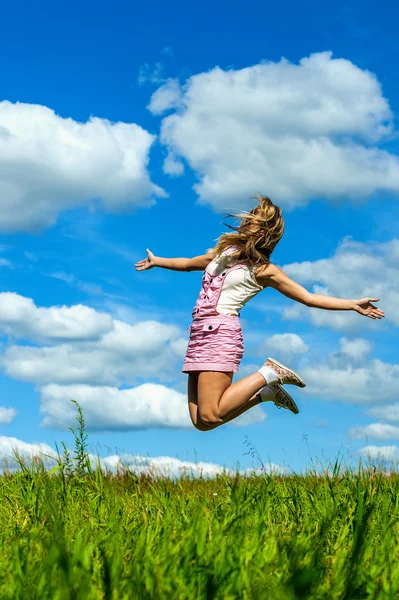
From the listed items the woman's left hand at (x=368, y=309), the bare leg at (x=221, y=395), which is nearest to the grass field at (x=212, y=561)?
the bare leg at (x=221, y=395)

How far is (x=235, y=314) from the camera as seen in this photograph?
7352 mm

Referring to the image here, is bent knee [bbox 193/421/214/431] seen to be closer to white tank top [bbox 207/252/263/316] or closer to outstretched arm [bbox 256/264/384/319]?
white tank top [bbox 207/252/263/316]

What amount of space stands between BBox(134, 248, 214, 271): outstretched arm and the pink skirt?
89 cm

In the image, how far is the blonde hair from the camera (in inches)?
291

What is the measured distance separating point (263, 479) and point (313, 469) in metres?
1.35

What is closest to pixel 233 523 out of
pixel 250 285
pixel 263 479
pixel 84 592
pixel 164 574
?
pixel 164 574

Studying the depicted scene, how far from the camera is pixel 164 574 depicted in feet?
10.8

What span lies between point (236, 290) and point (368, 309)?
140cm

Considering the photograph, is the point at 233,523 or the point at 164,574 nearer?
the point at 164,574

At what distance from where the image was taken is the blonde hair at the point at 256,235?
739cm

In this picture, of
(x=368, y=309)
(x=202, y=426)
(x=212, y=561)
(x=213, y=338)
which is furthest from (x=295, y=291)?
(x=212, y=561)

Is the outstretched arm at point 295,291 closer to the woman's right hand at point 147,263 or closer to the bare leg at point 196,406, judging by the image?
the bare leg at point 196,406

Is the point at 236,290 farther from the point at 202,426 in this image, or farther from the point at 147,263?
the point at 147,263

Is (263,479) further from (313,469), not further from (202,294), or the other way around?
(202,294)
